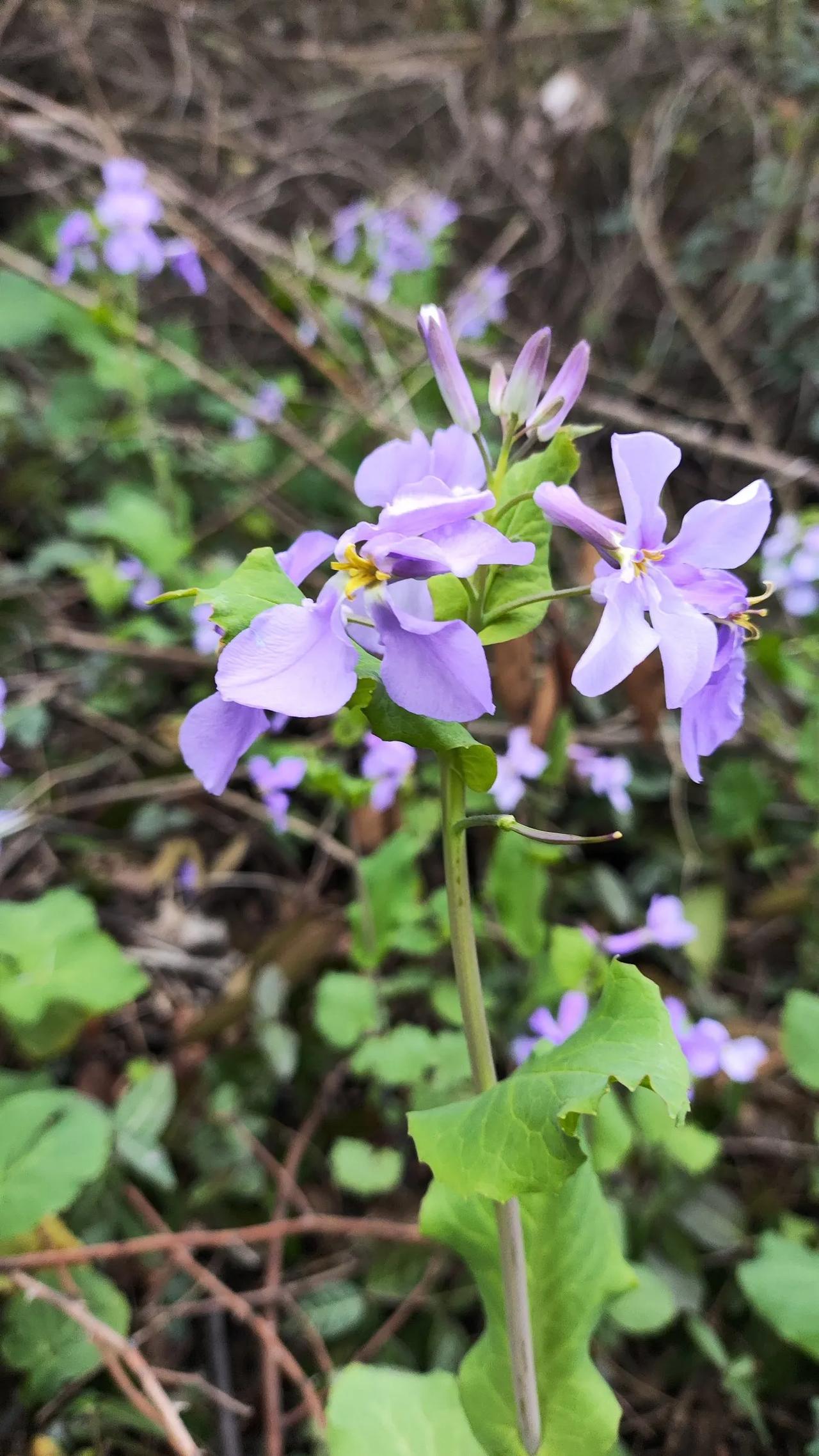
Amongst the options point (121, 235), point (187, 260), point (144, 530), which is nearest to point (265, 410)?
point (187, 260)

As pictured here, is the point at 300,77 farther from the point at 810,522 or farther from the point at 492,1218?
the point at 492,1218

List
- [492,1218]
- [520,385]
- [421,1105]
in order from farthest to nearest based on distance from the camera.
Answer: [421,1105] < [492,1218] < [520,385]

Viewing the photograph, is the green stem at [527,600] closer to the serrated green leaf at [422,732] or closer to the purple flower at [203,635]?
the serrated green leaf at [422,732]

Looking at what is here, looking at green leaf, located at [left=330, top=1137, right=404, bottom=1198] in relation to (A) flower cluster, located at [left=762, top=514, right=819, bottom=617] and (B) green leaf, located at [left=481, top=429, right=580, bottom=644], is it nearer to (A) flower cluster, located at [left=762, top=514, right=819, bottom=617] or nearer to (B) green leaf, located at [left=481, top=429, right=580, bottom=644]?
(B) green leaf, located at [left=481, top=429, right=580, bottom=644]

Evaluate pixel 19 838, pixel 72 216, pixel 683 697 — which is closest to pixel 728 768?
pixel 683 697

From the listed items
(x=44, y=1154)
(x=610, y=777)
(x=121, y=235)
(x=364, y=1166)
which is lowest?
(x=364, y=1166)

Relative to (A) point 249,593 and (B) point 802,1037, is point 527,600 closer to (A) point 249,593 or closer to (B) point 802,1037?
(A) point 249,593
